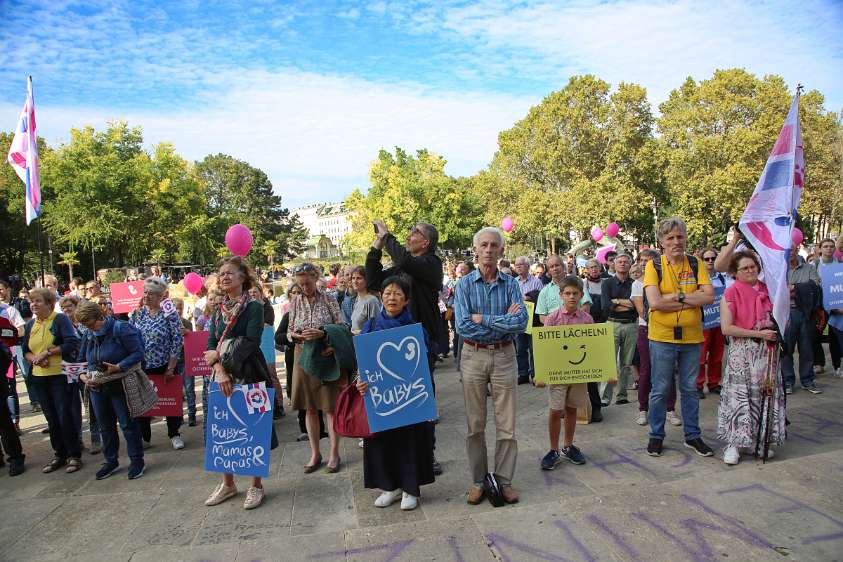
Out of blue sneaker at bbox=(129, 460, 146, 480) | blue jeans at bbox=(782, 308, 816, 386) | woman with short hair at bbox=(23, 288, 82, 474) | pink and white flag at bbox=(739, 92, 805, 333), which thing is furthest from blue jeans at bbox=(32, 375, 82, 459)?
blue jeans at bbox=(782, 308, 816, 386)

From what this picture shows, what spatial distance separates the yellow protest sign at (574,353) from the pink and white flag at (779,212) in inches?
54.9

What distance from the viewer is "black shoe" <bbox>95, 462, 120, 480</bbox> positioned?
5140mm

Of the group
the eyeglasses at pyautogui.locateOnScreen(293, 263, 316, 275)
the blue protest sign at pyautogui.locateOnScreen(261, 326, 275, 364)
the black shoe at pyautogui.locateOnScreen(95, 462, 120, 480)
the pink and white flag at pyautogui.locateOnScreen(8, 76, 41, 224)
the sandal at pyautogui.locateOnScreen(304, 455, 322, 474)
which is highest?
the pink and white flag at pyautogui.locateOnScreen(8, 76, 41, 224)

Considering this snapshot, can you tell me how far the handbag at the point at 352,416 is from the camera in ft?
12.9

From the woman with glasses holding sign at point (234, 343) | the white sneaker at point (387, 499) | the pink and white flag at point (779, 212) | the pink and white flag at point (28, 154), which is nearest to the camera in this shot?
the white sneaker at point (387, 499)

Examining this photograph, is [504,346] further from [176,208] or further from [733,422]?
[176,208]

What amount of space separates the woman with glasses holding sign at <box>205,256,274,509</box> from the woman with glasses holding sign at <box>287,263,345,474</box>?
502mm

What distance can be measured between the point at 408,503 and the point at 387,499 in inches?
7.9

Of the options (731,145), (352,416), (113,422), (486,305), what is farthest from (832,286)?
(731,145)

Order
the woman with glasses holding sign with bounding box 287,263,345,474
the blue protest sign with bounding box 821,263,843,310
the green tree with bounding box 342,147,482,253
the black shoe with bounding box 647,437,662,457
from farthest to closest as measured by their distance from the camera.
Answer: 1. the green tree with bounding box 342,147,482,253
2. the blue protest sign with bounding box 821,263,843,310
3. the woman with glasses holding sign with bounding box 287,263,345,474
4. the black shoe with bounding box 647,437,662,457

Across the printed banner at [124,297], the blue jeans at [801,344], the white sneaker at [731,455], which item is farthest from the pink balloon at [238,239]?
the blue jeans at [801,344]

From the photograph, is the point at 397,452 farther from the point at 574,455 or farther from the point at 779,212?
the point at 779,212

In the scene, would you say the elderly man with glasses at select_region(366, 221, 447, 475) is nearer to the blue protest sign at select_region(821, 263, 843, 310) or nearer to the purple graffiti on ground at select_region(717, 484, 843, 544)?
the purple graffiti on ground at select_region(717, 484, 843, 544)

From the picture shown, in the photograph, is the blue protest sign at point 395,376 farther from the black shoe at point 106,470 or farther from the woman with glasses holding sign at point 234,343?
the black shoe at point 106,470
